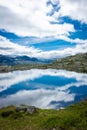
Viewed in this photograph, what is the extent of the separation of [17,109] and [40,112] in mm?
3129

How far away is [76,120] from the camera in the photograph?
2416 cm

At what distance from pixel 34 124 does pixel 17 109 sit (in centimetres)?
626

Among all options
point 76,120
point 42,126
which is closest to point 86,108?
point 76,120

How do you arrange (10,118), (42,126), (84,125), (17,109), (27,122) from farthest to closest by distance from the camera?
1. (17,109)
2. (10,118)
3. (27,122)
4. (42,126)
5. (84,125)

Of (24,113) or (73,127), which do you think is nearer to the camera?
(73,127)

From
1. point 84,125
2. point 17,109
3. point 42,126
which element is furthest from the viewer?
point 17,109

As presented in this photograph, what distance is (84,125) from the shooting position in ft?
75.0

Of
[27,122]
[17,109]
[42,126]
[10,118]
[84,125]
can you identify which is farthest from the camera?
[17,109]

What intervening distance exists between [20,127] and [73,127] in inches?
230

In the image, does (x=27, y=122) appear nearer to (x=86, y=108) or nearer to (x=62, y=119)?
(x=62, y=119)

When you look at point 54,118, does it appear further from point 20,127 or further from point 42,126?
point 20,127

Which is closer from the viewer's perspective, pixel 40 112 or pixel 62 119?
pixel 62 119

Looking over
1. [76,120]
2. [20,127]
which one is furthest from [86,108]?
[20,127]

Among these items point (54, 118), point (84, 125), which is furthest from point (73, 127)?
point (54, 118)
